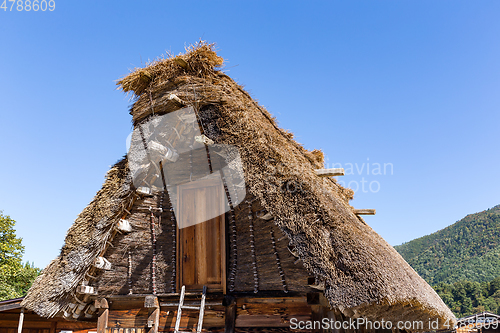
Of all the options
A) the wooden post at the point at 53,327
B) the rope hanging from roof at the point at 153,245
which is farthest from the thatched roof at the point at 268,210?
the wooden post at the point at 53,327

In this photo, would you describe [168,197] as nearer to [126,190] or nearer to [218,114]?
[126,190]

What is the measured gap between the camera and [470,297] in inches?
1287

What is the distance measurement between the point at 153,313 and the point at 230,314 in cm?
124

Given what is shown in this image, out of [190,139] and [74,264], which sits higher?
[190,139]

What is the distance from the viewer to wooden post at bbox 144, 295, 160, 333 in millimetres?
5516

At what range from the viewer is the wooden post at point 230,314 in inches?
206

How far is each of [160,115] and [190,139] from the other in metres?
0.62

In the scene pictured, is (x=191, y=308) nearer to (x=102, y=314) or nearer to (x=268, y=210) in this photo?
(x=102, y=314)

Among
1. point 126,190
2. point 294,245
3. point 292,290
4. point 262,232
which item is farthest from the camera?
point 126,190

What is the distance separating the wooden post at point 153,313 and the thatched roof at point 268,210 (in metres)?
1.09

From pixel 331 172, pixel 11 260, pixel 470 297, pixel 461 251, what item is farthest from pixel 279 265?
pixel 461 251

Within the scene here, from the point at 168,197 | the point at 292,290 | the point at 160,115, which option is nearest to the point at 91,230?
the point at 168,197

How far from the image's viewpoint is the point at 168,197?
20.3ft

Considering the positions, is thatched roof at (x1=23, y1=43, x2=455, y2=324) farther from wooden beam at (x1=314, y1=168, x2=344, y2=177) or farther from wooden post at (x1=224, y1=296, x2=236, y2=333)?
wooden post at (x1=224, y1=296, x2=236, y2=333)
